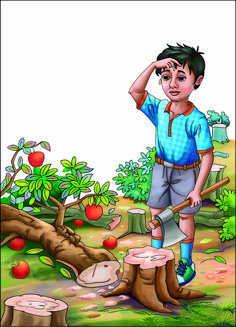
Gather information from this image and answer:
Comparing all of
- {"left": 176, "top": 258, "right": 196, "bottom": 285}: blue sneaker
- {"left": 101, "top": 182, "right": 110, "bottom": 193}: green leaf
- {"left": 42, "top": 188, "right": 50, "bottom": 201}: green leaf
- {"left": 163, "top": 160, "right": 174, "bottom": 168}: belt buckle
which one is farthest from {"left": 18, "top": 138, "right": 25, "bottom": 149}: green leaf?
{"left": 176, "top": 258, "right": 196, "bottom": 285}: blue sneaker

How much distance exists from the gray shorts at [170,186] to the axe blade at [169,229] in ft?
0.85

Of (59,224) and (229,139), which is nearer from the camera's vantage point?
(59,224)

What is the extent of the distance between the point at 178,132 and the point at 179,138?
5 cm

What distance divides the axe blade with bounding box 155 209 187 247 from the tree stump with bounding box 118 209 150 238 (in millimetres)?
758

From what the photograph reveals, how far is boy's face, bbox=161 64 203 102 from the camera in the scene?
6086mm

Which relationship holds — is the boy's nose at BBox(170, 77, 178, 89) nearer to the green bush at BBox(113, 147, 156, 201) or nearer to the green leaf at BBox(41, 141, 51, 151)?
the green bush at BBox(113, 147, 156, 201)

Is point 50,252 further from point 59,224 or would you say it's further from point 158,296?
point 158,296

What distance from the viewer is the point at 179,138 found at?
243 inches

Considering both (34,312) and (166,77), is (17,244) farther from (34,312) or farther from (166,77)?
(166,77)

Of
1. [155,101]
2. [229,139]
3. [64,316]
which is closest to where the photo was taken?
[64,316]

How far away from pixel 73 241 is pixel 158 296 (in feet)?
3.35

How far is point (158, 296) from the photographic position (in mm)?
6043

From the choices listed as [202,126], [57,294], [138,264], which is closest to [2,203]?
[57,294]

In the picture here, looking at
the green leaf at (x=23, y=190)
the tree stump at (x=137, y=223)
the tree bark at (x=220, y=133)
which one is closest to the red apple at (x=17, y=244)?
the green leaf at (x=23, y=190)
